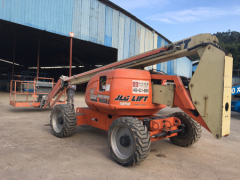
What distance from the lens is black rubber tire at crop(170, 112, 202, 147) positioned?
5.05 meters

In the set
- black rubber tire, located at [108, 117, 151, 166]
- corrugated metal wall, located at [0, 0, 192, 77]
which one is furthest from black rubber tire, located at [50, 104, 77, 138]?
corrugated metal wall, located at [0, 0, 192, 77]

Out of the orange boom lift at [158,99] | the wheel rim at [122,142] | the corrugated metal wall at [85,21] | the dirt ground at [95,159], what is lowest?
the dirt ground at [95,159]

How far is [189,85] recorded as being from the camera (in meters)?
3.82

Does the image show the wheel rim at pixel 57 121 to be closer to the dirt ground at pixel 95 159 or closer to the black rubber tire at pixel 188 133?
the dirt ground at pixel 95 159

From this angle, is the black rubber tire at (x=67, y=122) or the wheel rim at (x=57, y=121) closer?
the black rubber tire at (x=67, y=122)

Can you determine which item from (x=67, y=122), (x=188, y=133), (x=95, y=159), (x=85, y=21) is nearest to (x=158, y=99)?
(x=188, y=133)

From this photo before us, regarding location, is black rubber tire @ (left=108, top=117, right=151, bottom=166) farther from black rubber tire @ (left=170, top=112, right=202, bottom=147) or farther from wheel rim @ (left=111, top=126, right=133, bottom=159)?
black rubber tire @ (left=170, top=112, right=202, bottom=147)

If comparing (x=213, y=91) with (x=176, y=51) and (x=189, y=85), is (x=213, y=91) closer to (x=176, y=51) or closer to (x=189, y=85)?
(x=189, y=85)

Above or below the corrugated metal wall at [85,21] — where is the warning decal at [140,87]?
below

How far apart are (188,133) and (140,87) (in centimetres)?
206

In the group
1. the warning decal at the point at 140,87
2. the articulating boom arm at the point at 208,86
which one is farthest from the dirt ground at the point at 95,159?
the warning decal at the point at 140,87

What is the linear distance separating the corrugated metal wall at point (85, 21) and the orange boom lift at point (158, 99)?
8545 millimetres

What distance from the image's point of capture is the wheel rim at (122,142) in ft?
13.0

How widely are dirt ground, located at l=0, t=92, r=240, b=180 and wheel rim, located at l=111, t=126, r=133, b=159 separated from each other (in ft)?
0.83
